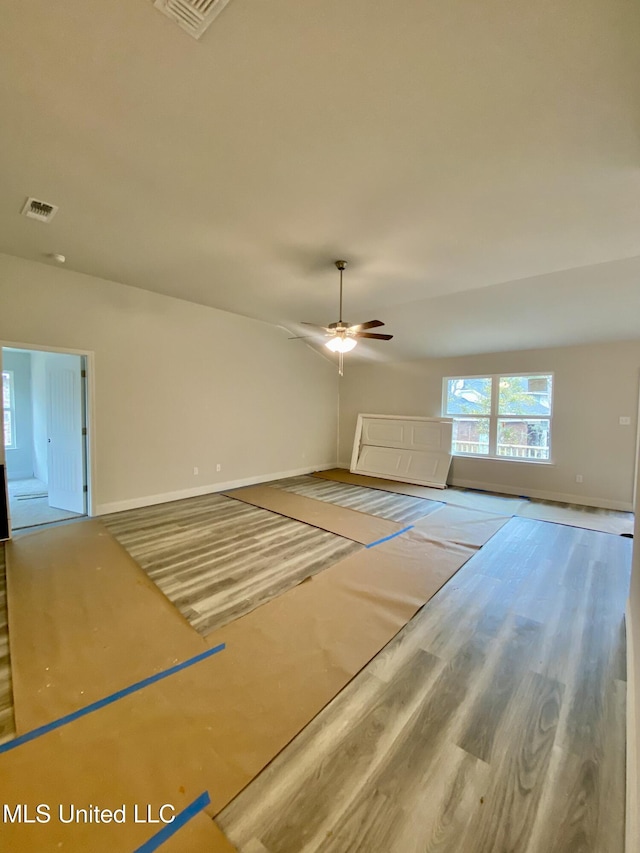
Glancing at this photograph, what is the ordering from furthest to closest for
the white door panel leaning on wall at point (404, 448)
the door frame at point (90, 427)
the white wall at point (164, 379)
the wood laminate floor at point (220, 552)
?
the white door panel leaning on wall at point (404, 448)
the door frame at point (90, 427)
the white wall at point (164, 379)
the wood laminate floor at point (220, 552)

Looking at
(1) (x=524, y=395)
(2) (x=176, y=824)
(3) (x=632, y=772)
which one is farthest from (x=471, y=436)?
(2) (x=176, y=824)

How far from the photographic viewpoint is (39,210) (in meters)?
2.79

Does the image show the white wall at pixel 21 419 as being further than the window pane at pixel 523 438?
Yes

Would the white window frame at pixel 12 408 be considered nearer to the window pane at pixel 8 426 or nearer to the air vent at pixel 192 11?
the window pane at pixel 8 426

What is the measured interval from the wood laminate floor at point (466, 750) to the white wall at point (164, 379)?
4132 millimetres

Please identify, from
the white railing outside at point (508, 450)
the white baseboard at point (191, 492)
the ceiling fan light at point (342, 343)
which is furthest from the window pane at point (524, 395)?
the white baseboard at point (191, 492)

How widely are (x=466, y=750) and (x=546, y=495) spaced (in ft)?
16.6

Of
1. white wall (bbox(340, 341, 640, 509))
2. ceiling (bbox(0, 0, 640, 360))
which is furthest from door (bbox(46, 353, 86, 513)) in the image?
white wall (bbox(340, 341, 640, 509))

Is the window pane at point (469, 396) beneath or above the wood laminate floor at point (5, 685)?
above

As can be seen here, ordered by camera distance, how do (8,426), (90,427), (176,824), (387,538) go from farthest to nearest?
1. (8,426)
2. (90,427)
3. (387,538)
4. (176,824)

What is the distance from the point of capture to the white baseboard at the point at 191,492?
178 inches

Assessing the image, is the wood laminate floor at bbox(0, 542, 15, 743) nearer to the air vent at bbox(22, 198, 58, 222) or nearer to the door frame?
the door frame

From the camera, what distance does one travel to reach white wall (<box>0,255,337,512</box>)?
4008 millimetres

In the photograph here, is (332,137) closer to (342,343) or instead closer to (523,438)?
(342,343)
